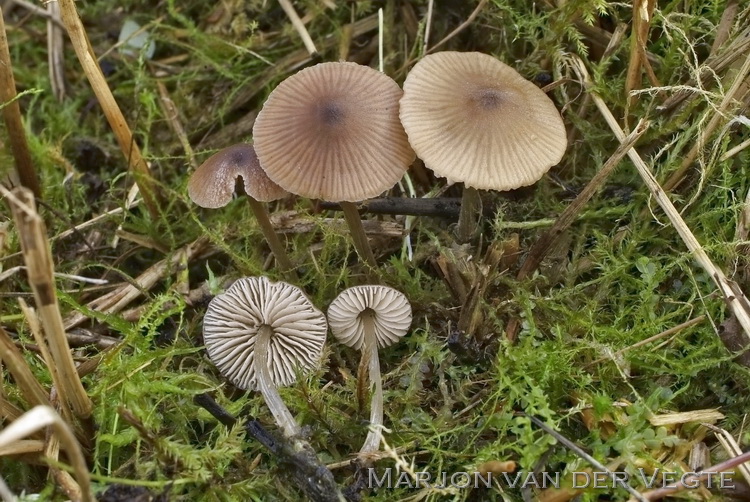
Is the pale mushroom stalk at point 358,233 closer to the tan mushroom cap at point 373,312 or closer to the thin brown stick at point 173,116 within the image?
the tan mushroom cap at point 373,312

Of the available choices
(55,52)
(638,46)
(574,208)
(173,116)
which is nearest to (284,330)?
(574,208)

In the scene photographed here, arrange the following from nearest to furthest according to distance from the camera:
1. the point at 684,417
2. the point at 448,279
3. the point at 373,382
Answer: the point at 684,417, the point at 373,382, the point at 448,279

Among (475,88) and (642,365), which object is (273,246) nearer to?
(475,88)

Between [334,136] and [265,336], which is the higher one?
[334,136]

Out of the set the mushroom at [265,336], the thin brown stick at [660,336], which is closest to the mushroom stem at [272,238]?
the mushroom at [265,336]

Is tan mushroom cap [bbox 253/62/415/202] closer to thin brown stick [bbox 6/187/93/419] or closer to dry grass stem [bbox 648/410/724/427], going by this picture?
thin brown stick [bbox 6/187/93/419]

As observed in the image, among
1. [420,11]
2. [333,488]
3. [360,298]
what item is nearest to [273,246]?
[360,298]

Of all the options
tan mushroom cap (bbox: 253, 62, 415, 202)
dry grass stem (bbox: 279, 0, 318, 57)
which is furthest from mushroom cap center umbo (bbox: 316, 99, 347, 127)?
dry grass stem (bbox: 279, 0, 318, 57)

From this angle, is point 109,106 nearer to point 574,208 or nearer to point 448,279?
point 448,279
